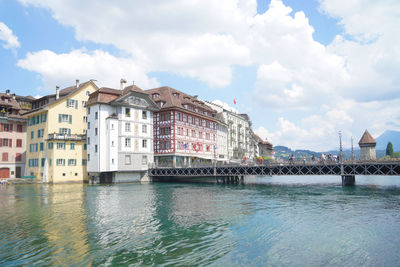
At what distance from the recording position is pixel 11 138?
5247 cm

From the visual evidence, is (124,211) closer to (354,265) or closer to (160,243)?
(160,243)

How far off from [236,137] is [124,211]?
70.3 m

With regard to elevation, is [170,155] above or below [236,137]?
below

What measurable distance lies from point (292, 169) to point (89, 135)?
34.0 metres

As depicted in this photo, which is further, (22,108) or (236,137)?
(236,137)

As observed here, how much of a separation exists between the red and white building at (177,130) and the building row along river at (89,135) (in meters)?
0.20

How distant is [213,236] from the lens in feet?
48.6

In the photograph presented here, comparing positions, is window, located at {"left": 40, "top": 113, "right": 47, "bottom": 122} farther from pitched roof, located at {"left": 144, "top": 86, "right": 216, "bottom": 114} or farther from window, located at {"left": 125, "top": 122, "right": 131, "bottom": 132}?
pitched roof, located at {"left": 144, "top": 86, "right": 216, "bottom": 114}

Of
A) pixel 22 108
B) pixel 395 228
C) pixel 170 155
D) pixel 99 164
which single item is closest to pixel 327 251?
pixel 395 228

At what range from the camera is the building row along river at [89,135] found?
161ft

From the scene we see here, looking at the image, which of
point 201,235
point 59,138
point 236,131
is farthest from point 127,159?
point 236,131

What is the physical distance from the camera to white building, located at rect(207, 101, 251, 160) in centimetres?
Answer: 8275

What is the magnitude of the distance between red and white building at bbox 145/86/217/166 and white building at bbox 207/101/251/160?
45.4ft

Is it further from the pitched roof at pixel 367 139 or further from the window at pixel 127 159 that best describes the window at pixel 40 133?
the pitched roof at pixel 367 139
